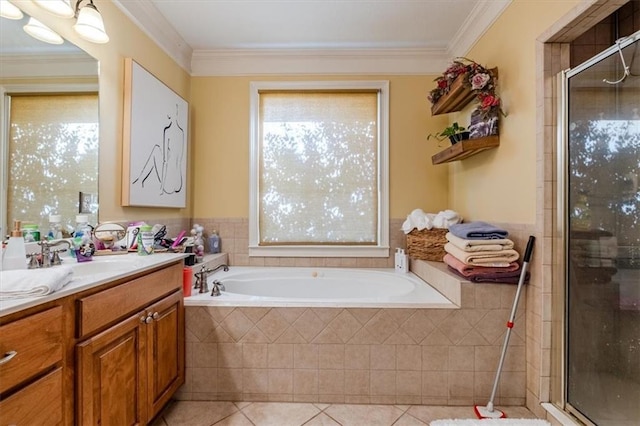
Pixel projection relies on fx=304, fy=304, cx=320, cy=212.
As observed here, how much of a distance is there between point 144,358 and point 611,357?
7.17ft

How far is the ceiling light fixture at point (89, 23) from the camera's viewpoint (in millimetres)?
1515

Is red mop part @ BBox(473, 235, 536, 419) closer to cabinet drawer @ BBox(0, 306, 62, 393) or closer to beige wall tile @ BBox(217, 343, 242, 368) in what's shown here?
beige wall tile @ BBox(217, 343, 242, 368)

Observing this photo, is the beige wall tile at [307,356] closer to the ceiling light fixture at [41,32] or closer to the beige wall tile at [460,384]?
the beige wall tile at [460,384]

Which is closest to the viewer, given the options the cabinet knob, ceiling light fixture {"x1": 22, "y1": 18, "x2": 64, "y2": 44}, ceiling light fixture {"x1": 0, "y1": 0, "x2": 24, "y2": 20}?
the cabinet knob

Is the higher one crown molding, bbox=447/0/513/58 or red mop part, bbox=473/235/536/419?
crown molding, bbox=447/0/513/58

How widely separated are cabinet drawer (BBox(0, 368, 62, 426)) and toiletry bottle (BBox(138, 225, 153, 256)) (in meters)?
0.84

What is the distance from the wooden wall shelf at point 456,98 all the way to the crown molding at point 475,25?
386mm

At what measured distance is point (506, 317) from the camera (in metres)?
1.76

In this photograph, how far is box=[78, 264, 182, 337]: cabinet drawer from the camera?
106cm

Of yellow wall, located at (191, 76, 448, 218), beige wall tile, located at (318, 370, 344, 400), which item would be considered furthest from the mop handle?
yellow wall, located at (191, 76, 448, 218)

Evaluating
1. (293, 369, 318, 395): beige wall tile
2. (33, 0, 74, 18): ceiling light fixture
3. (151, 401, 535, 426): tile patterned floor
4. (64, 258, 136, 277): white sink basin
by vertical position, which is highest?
(33, 0, 74, 18): ceiling light fixture

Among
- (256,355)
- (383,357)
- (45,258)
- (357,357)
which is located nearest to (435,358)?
(383,357)

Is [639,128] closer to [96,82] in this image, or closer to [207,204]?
[96,82]

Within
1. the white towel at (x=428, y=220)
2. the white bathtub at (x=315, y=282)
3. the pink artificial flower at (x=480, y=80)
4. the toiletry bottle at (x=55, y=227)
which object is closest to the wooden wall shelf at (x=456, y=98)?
the pink artificial flower at (x=480, y=80)
